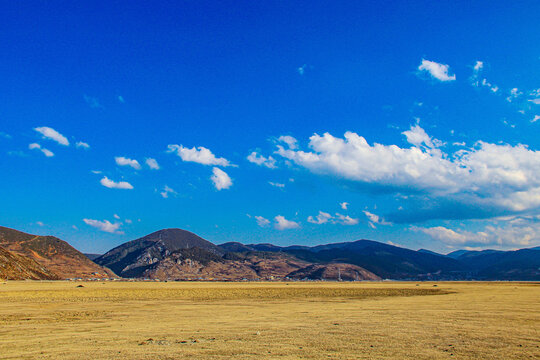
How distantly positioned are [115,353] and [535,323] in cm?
2367

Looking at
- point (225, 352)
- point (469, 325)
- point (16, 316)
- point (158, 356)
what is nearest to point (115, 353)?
point (158, 356)

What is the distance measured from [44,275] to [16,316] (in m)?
162

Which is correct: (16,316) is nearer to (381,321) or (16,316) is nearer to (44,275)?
(381,321)

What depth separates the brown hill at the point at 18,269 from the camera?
140 m

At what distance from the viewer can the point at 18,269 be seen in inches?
5896

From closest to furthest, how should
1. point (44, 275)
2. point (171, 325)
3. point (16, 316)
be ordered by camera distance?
point (171, 325) < point (16, 316) < point (44, 275)

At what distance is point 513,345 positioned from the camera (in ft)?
52.0

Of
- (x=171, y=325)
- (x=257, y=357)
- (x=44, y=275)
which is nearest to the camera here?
(x=257, y=357)

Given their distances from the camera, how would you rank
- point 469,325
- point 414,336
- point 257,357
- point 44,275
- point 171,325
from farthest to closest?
point 44,275 → point 171,325 → point 469,325 → point 414,336 → point 257,357

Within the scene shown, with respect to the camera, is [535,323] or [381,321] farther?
[381,321]

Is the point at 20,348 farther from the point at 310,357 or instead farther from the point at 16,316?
the point at 16,316

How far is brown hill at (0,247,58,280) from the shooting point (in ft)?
459

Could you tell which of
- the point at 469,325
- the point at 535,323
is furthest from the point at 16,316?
the point at 535,323

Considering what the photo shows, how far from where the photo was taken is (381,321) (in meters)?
24.5
